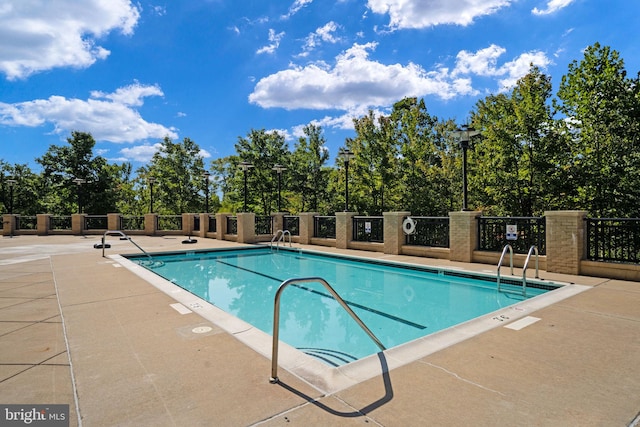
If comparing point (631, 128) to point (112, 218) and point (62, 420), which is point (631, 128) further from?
point (112, 218)

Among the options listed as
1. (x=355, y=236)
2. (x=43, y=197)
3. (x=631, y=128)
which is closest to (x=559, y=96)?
(x=631, y=128)

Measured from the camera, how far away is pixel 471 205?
23.0 meters

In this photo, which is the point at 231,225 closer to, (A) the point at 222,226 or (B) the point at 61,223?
(A) the point at 222,226

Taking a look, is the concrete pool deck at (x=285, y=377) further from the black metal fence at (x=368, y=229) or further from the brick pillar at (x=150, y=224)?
the brick pillar at (x=150, y=224)

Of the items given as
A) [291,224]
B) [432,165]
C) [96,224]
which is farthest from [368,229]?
[96,224]

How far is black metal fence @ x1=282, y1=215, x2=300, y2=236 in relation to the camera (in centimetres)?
1933

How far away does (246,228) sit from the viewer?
18.9m

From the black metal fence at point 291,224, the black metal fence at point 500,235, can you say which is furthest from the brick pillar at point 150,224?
the black metal fence at point 500,235

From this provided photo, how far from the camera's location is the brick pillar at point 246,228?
61.8 feet

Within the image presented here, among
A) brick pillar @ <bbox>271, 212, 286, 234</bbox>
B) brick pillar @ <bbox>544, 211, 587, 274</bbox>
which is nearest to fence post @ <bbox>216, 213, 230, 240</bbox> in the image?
brick pillar @ <bbox>271, 212, 286, 234</bbox>

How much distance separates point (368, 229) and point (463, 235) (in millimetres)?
4372

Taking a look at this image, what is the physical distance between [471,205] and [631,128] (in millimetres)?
8828

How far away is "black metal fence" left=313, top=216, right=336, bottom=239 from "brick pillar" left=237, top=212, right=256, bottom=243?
362cm

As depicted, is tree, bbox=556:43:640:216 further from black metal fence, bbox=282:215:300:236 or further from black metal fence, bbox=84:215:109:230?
black metal fence, bbox=84:215:109:230
